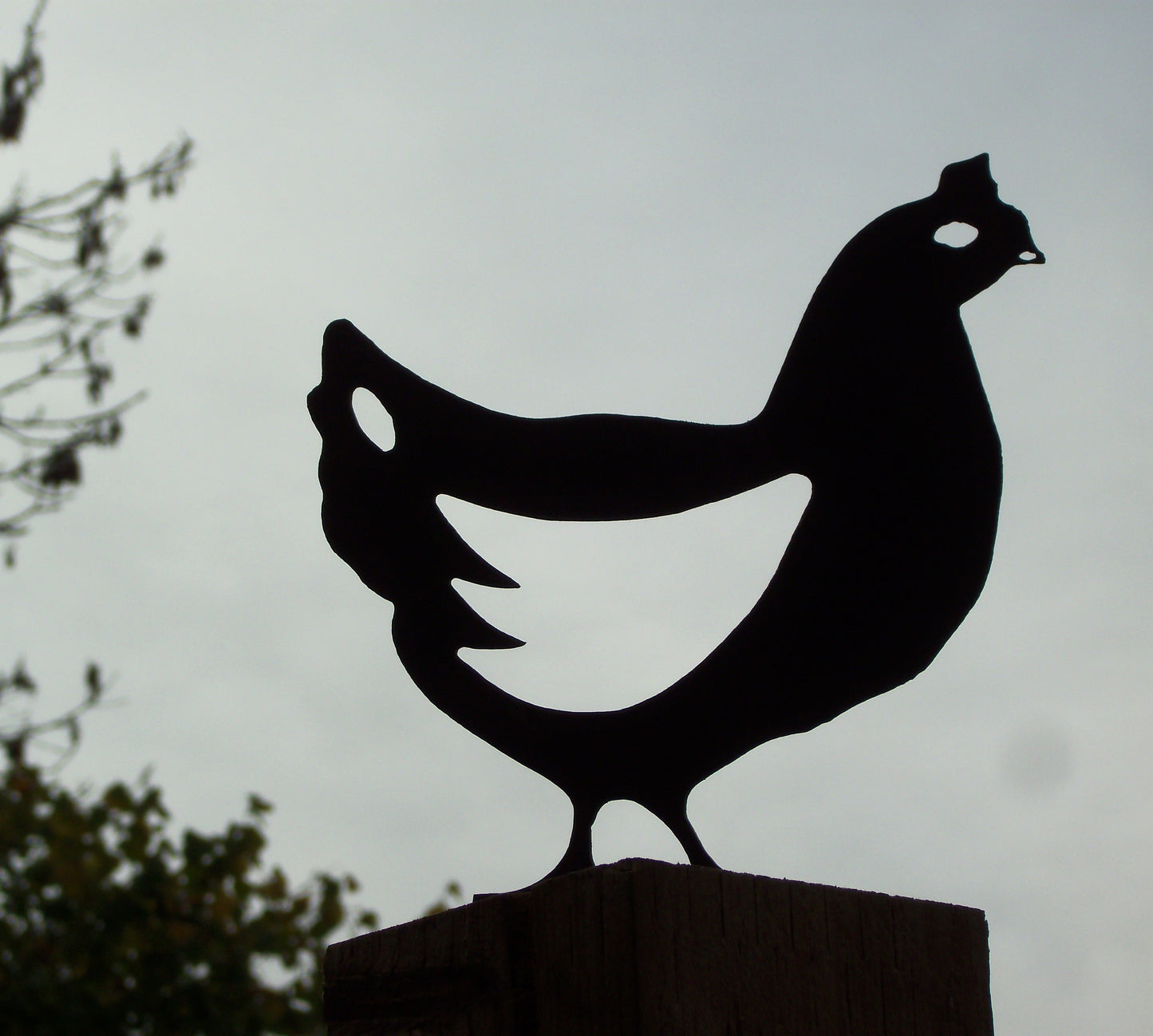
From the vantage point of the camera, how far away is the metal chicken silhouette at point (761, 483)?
5.77ft

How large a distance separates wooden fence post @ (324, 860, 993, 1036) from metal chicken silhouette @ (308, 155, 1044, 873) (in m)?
0.33

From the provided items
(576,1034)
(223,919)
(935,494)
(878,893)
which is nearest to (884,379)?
(935,494)

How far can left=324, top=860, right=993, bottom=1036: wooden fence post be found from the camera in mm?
1262

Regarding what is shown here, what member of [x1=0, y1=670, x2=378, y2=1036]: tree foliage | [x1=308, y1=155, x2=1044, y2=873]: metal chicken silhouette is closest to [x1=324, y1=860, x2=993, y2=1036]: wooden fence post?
[x1=308, y1=155, x2=1044, y2=873]: metal chicken silhouette

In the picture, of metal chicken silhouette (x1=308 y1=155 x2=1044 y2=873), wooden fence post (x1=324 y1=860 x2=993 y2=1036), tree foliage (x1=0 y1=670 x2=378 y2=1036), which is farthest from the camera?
tree foliage (x1=0 y1=670 x2=378 y2=1036)

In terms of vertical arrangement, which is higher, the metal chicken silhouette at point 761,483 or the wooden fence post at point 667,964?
the metal chicken silhouette at point 761,483

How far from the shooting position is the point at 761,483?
1.84m

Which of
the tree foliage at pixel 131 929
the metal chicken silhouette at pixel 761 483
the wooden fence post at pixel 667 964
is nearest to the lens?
the wooden fence post at pixel 667 964

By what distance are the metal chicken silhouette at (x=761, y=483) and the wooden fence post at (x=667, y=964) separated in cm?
33

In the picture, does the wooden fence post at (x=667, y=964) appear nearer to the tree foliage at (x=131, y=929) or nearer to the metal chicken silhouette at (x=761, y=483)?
the metal chicken silhouette at (x=761, y=483)

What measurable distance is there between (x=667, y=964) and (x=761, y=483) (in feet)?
2.66

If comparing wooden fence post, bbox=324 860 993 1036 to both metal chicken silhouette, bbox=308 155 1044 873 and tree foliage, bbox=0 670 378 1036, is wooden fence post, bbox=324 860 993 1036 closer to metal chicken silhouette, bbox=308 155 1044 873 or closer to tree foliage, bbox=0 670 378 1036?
metal chicken silhouette, bbox=308 155 1044 873

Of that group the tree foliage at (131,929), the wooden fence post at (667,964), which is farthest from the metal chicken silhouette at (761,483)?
the tree foliage at (131,929)

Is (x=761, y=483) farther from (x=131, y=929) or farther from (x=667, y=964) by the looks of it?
(x=131, y=929)
